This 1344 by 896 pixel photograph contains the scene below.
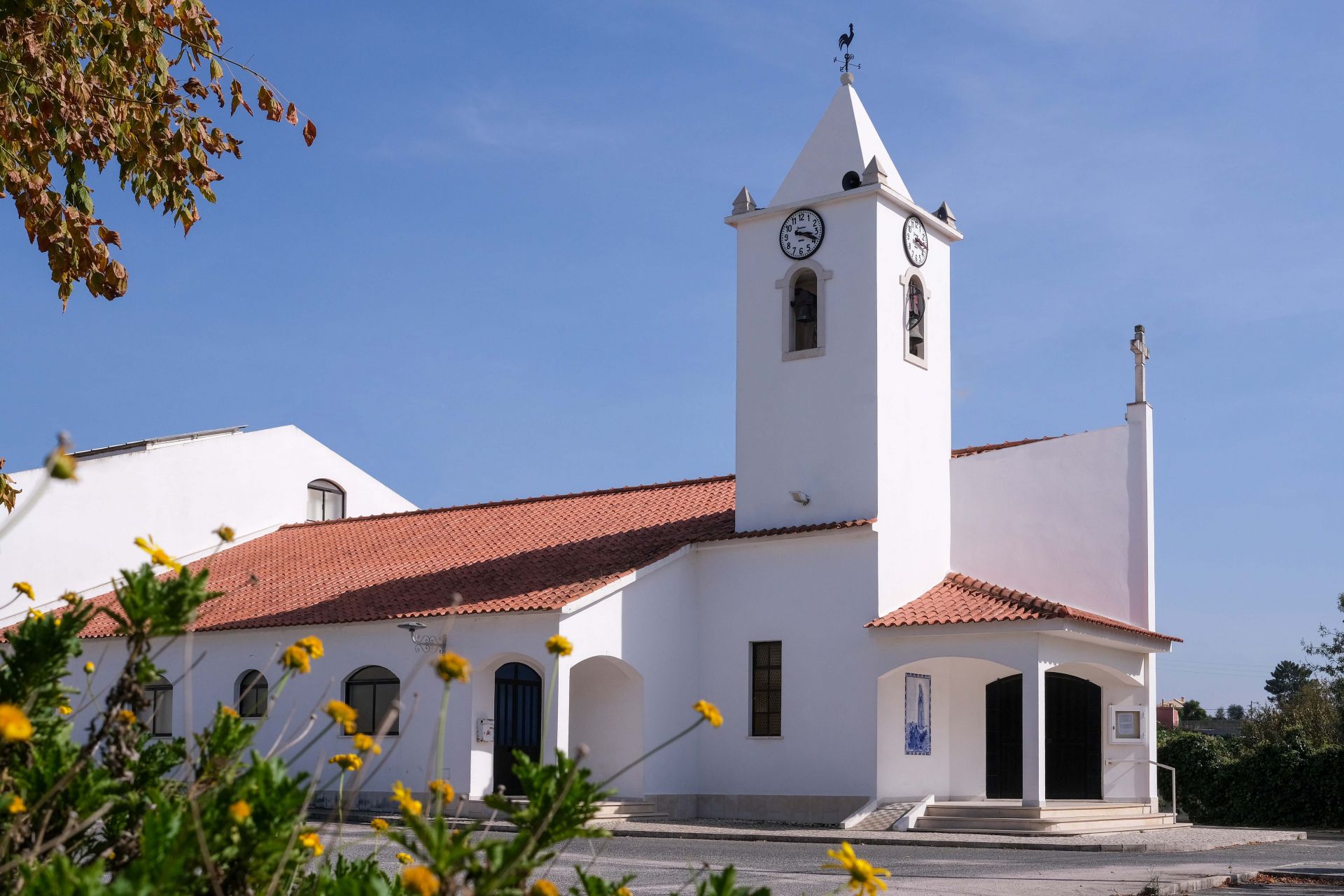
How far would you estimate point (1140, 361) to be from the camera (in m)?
25.2

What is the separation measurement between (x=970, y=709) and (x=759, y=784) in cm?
387

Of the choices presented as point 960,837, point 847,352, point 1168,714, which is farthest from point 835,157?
point 1168,714

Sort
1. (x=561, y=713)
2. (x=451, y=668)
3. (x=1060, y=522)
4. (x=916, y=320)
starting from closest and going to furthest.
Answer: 1. (x=451, y=668)
2. (x=561, y=713)
3. (x=916, y=320)
4. (x=1060, y=522)

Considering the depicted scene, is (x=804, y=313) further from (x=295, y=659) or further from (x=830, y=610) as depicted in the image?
(x=295, y=659)

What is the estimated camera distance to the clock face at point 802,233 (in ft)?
75.6

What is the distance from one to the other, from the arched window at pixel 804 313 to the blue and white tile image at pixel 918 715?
18.7ft

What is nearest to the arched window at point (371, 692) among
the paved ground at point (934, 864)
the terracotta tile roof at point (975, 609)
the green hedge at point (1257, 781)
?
the paved ground at point (934, 864)

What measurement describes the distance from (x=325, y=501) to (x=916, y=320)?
17.0 metres

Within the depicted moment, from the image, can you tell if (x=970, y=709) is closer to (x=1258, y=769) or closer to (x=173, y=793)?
(x=1258, y=769)

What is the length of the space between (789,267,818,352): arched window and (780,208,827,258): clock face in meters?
0.35

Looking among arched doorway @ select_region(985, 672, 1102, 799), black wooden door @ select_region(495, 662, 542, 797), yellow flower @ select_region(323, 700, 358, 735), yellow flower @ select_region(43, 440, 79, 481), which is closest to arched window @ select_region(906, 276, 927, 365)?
arched doorway @ select_region(985, 672, 1102, 799)

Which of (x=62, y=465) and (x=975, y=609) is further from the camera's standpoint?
(x=975, y=609)

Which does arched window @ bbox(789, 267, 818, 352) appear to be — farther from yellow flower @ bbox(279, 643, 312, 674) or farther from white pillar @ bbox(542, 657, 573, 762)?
yellow flower @ bbox(279, 643, 312, 674)

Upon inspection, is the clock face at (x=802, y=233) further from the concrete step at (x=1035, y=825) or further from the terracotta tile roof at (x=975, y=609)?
the concrete step at (x=1035, y=825)
